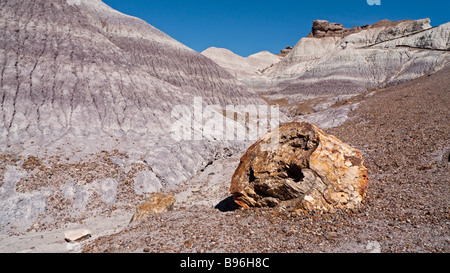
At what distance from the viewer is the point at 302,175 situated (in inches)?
303

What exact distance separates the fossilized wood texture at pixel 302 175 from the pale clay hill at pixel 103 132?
A: 2.17 feet

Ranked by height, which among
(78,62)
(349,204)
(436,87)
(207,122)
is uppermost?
(78,62)

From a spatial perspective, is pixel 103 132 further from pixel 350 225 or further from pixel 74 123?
→ pixel 350 225

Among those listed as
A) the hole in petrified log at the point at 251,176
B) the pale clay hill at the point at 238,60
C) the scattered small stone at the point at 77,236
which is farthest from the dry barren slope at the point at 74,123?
the pale clay hill at the point at 238,60

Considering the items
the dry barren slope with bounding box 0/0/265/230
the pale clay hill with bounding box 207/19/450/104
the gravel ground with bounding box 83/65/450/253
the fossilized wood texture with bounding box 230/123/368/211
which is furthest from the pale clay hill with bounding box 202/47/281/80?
the fossilized wood texture with bounding box 230/123/368/211

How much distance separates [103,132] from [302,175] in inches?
604

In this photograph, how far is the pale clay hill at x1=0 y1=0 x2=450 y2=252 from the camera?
10.4 meters

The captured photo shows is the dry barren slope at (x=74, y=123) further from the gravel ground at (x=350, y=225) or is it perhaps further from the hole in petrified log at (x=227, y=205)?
the gravel ground at (x=350, y=225)

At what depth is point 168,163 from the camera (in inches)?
672

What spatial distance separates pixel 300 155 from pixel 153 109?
16704 millimetres

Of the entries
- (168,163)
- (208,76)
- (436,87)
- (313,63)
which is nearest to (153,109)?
(168,163)

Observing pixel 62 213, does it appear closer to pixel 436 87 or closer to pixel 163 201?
pixel 163 201

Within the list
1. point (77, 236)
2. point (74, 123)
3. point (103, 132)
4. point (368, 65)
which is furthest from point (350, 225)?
point (368, 65)

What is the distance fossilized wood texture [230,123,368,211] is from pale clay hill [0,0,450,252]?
0.66 meters
